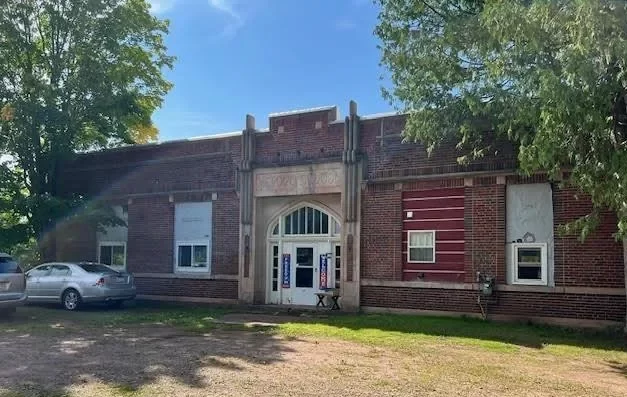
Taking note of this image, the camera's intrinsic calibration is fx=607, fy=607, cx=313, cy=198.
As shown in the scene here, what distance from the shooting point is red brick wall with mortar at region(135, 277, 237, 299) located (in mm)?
19156

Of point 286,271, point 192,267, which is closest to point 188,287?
point 192,267

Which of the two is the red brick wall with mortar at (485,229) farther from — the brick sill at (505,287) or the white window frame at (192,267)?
the white window frame at (192,267)

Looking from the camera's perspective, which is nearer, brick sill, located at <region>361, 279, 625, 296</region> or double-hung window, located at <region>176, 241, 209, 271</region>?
brick sill, located at <region>361, 279, 625, 296</region>

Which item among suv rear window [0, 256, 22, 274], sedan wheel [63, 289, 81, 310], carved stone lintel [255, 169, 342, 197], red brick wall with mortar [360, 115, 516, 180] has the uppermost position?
red brick wall with mortar [360, 115, 516, 180]

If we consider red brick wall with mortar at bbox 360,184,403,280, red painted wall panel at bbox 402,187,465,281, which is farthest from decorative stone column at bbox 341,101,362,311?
red painted wall panel at bbox 402,187,465,281

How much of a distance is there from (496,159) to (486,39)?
4.97m

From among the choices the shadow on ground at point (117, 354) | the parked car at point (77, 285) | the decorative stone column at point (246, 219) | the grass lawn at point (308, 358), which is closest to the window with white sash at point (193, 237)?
the decorative stone column at point (246, 219)

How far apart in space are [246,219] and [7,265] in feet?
22.4

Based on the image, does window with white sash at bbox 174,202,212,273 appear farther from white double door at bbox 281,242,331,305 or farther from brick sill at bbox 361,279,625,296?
brick sill at bbox 361,279,625,296

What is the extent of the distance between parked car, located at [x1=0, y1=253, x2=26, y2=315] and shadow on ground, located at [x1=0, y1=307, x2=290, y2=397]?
51 centimetres

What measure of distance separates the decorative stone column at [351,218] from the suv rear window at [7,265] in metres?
8.55

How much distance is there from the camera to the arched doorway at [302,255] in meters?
18.2

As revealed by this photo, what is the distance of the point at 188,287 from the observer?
65.2 feet

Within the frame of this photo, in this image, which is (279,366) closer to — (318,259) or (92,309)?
(318,259)
